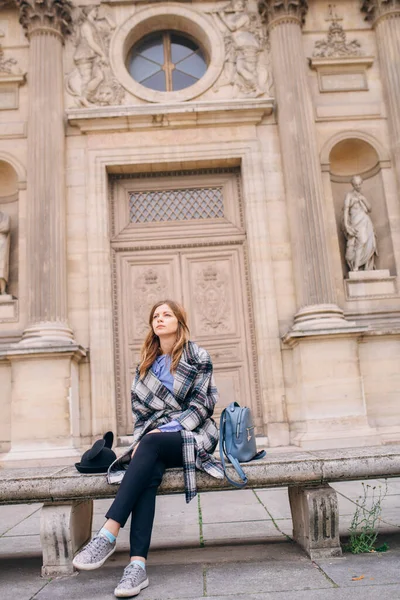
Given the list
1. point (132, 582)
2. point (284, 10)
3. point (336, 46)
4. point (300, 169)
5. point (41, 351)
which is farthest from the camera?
point (336, 46)

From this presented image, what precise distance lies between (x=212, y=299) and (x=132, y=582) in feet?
24.7

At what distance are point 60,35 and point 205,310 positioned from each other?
5816 mm

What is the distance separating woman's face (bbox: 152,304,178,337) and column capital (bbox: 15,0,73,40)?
847 cm

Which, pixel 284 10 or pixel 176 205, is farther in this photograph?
pixel 176 205

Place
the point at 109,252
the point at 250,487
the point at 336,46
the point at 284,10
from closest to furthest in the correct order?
the point at 250,487, the point at 109,252, the point at 284,10, the point at 336,46

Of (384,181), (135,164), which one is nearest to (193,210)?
(135,164)

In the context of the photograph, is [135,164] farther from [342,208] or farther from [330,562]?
[330,562]

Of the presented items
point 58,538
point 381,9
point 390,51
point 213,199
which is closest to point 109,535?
point 58,538

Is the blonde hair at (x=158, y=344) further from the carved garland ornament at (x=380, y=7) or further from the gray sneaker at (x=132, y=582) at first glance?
the carved garland ornament at (x=380, y=7)

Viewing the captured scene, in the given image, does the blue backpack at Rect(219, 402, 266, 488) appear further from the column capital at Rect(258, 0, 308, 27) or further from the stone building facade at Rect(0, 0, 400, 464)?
the column capital at Rect(258, 0, 308, 27)

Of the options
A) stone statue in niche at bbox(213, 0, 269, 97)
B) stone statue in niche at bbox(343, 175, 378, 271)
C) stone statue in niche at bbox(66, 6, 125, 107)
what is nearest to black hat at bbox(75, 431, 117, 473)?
stone statue in niche at bbox(343, 175, 378, 271)

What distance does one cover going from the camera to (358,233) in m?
10.5

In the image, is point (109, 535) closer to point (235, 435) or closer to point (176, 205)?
point (235, 435)

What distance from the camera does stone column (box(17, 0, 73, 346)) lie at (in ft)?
31.4
